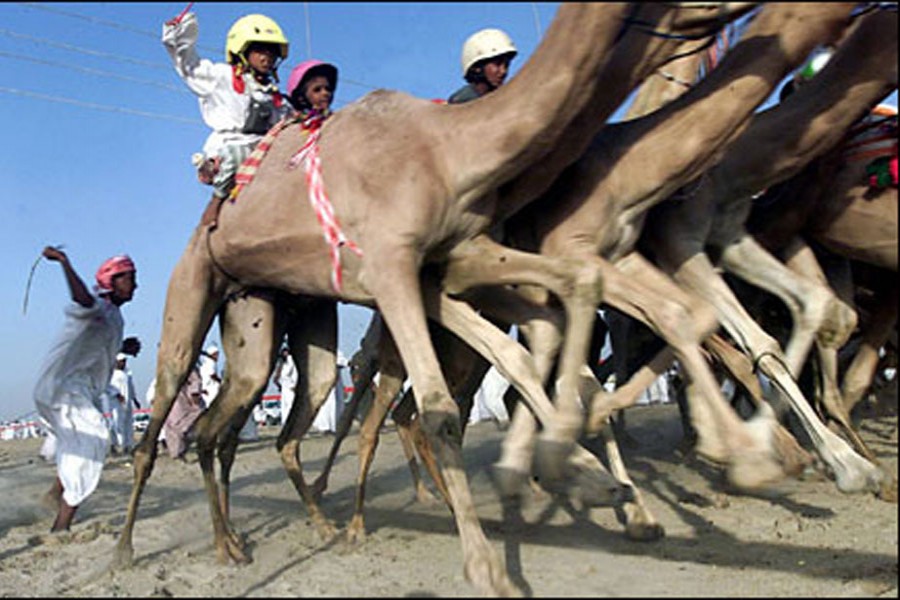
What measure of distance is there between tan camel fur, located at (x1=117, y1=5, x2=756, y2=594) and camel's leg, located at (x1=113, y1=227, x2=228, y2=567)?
1.21 feet

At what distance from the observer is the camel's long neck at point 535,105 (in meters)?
4.35

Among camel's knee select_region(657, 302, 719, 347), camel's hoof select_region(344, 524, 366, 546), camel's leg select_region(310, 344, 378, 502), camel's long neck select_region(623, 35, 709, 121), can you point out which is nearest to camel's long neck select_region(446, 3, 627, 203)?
camel's knee select_region(657, 302, 719, 347)

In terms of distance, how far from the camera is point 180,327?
6469 millimetres

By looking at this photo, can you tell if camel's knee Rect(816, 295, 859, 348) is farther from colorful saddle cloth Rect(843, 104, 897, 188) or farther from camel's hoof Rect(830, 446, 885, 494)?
camel's hoof Rect(830, 446, 885, 494)

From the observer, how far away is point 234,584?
17.5 feet

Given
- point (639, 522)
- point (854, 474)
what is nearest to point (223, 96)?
point (639, 522)

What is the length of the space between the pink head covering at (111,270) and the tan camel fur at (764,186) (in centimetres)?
434

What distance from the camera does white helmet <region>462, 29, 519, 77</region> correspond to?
20.9 ft

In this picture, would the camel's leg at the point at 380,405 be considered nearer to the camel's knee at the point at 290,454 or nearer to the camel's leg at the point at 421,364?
the camel's knee at the point at 290,454

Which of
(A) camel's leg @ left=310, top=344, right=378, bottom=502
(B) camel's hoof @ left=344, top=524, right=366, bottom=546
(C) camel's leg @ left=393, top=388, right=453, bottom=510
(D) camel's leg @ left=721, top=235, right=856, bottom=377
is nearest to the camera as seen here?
(D) camel's leg @ left=721, top=235, right=856, bottom=377

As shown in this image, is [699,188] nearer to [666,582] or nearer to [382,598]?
[666,582]

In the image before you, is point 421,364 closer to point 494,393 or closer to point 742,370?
point 742,370

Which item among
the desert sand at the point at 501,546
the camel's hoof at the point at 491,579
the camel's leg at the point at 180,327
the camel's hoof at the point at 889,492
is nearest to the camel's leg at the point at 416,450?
the desert sand at the point at 501,546

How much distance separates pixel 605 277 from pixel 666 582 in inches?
63.1
